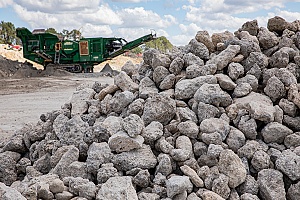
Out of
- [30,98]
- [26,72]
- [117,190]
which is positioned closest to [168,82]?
[117,190]

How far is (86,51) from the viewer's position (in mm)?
17406

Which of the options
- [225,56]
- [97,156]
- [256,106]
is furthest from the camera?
[225,56]

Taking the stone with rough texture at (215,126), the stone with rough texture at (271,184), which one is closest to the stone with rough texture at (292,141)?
the stone with rough texture at (271,184)

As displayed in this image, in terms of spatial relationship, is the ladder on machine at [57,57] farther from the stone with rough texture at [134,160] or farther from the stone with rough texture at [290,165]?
the stone with rough texture at [290,165]

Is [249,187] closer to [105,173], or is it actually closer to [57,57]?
[105,173]

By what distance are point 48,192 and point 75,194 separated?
195 mm

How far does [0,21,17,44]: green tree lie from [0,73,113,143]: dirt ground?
65.2 feet

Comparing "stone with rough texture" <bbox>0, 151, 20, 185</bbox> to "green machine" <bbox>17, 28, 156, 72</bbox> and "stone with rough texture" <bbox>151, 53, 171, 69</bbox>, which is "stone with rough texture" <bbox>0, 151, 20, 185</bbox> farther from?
"green machine" <bbox>17, 28, 156, 72</bbox>

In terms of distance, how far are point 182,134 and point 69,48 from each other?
14945mm

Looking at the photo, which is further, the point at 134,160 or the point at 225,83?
the point at 225,83

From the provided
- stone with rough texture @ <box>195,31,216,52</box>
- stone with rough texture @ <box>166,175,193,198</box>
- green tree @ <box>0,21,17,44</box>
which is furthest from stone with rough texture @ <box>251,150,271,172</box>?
green tree @ <box>0,21,17,44</box>

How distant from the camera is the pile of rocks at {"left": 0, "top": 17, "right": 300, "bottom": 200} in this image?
9.42ft

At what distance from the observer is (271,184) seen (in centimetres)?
292

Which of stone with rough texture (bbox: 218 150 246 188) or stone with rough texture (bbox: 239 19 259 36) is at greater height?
stone with rough texture (bbox: 239 19 259 36)
